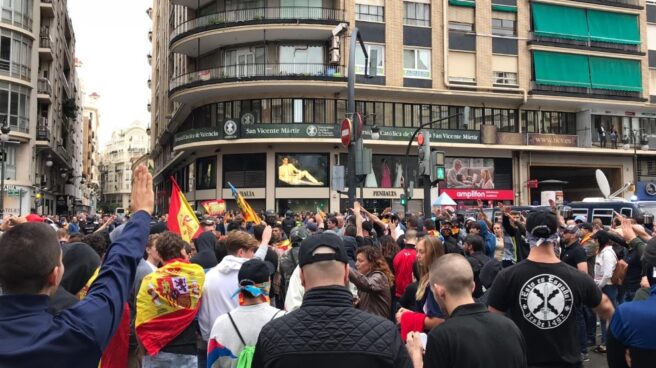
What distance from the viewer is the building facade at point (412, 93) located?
32.1 metres

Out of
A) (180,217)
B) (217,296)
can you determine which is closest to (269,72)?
(180,217)

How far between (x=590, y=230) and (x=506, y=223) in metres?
3.47

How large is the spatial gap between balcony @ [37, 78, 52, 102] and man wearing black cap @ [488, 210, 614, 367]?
39645mm

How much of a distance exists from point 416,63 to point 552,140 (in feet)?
35.8

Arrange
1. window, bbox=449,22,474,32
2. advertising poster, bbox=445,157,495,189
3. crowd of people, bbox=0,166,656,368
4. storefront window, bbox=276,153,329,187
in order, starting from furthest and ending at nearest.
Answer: advertising poster, bbox=445,157,495,189 < window, bbox=449,22,474,32 < storefront window, bbox=276,153,329,187 < crowd of people, bbox=0,166,656,368

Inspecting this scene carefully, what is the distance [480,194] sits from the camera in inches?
1407

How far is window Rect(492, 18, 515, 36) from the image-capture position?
35.6 m

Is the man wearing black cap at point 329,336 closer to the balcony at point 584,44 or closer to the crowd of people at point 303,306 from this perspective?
the crowd of people at point 303,306

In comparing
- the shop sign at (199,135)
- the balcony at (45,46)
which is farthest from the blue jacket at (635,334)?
the balcony at (45,46)

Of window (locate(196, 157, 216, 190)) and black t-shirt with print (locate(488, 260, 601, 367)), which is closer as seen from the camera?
black t-shirt with print (locate(488, 260, 601, 367))

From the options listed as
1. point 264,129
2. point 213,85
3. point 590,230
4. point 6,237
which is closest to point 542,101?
point 264,129

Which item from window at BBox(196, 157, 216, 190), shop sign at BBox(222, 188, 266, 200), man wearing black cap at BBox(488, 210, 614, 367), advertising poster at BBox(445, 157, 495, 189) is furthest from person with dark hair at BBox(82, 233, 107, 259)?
advertising poster at BBox(445, 157, 495, 189)

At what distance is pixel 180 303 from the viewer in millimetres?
4629

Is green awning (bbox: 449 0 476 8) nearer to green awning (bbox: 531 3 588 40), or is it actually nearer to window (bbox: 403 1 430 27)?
window (bbox: 403 1 430 27)
